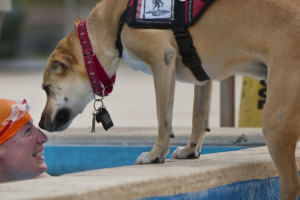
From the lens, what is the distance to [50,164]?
5.93m

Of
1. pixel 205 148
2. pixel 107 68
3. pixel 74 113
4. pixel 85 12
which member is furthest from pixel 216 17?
pixel 85 12

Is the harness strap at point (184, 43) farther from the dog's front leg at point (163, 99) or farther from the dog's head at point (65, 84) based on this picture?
the dog's head at point (65, 84)

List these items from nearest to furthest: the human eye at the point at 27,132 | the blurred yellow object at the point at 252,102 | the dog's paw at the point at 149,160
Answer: the dog's paw at the point at 149,160
the human eye at the point at 27,132
the blurred yellow object at the point at 252,102

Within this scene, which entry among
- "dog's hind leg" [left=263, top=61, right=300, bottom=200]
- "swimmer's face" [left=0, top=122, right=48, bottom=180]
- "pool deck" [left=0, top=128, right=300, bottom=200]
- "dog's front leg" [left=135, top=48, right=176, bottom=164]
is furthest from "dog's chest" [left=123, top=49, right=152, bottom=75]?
"dog's hind leg" [left=263, top=61, right=300, bottom=200]

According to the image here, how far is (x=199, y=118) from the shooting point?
447 centimetres

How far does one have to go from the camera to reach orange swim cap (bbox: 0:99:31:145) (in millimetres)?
4035

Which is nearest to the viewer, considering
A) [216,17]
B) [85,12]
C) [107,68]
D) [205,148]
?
[216,17]

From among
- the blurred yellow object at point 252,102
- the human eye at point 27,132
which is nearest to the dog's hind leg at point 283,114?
the human eye at point 27,132

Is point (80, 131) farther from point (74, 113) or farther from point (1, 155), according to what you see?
point (1, 155)

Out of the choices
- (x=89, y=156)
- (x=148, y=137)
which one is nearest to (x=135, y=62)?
(x=148, y=137)

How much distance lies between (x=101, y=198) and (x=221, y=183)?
3.09ft

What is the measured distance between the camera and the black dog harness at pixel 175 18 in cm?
401

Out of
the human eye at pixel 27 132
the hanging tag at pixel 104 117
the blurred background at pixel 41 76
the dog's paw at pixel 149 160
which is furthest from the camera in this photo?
the blurred background at pixel 41 76

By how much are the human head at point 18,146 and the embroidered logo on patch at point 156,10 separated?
0.84m
